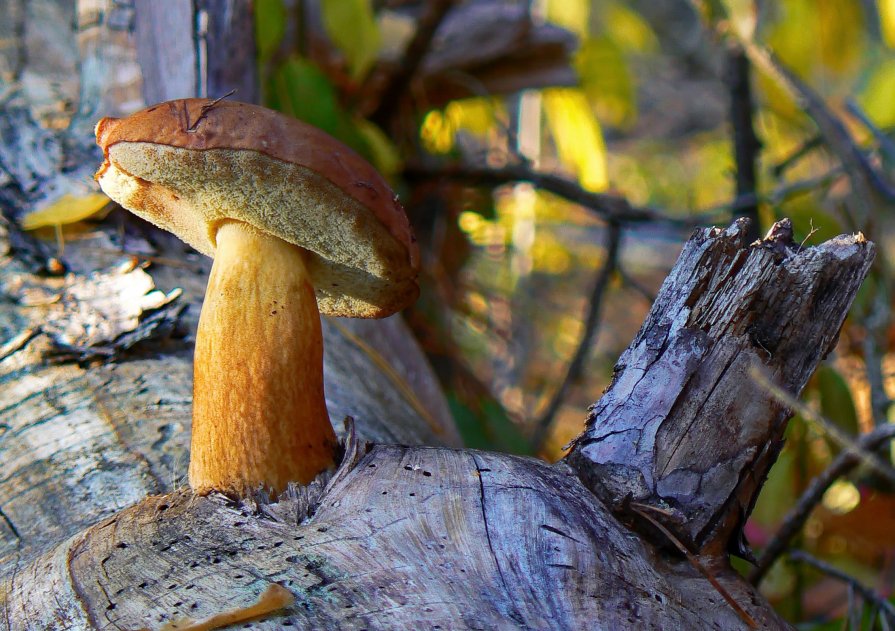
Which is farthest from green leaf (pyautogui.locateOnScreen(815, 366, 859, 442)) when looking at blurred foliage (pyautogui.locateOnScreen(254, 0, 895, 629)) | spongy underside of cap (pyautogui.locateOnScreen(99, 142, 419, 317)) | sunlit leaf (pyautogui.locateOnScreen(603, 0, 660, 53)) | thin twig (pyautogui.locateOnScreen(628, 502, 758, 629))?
sunlit leaf (pyautogui.locateOnScreen(603, 0, 660, 53))

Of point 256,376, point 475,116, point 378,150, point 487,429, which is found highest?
point 475,116

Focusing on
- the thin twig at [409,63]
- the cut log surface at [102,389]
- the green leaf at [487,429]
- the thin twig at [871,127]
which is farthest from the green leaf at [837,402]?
the thin twig at [409,63]

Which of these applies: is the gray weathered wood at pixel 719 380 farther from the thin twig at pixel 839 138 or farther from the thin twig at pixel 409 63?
the thin twig at pixel 409 63

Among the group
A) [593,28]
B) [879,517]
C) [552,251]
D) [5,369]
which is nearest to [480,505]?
[5,369]

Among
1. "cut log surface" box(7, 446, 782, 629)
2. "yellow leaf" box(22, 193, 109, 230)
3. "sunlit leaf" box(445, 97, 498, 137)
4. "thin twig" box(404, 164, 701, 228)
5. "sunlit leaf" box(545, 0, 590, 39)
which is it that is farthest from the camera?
"sunlit leaf" box(545, 0, 590, 39)

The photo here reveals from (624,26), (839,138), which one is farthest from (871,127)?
(624,26)

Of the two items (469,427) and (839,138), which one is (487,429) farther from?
(839,138)

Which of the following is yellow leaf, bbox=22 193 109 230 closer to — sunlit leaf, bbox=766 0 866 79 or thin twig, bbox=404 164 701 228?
thin twig, bbox=404 164 701 228
